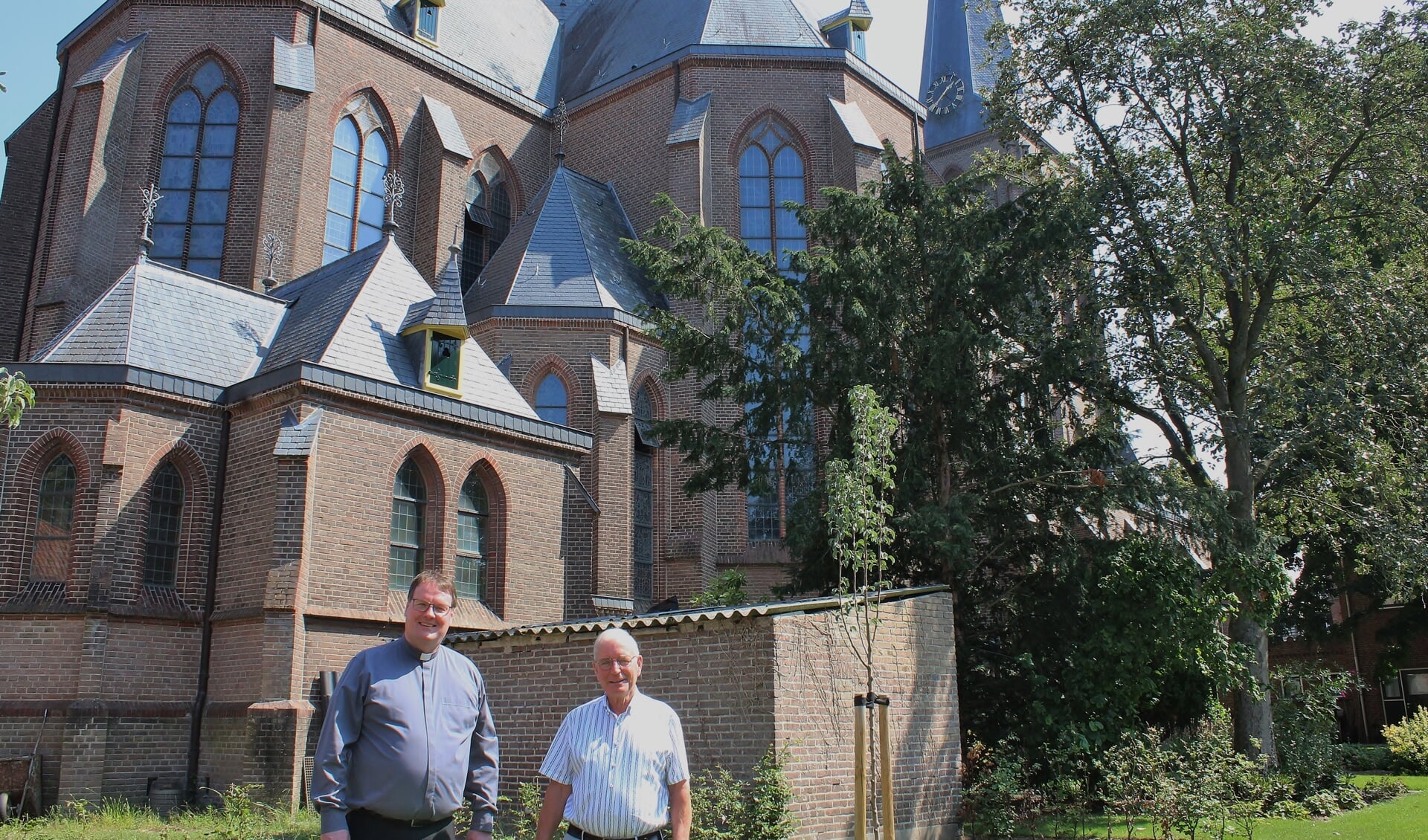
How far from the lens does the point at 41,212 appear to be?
23531 mm

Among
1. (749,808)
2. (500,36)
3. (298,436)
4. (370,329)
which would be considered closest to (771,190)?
(500,36)

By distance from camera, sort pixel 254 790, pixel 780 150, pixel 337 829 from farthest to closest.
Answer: pixel 780 150 < pixel 254 790 < pixel 337 829

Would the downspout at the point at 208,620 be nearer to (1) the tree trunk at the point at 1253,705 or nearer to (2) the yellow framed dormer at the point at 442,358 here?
(2) the yellow framed dormer at the point at 442,358

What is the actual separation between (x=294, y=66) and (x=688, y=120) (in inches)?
342

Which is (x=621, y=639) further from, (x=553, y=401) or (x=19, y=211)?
(x=19, y=211)

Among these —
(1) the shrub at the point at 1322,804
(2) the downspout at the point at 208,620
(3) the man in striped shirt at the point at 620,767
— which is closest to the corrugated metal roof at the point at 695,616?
(2) the downspout at the point at 208,620

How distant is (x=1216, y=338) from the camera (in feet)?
62.1

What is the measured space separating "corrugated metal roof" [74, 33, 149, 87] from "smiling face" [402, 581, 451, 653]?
21.8 m

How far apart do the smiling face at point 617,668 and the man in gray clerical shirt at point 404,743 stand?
560mm

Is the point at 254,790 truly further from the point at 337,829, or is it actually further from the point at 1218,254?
the point at 1218,254

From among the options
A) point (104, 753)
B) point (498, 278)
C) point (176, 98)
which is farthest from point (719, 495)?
point (176, 98)

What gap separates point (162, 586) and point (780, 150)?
1715cm

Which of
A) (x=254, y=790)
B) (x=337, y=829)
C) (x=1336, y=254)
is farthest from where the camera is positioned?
(x=1336, y=254)

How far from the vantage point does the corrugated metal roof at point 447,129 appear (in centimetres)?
2500
